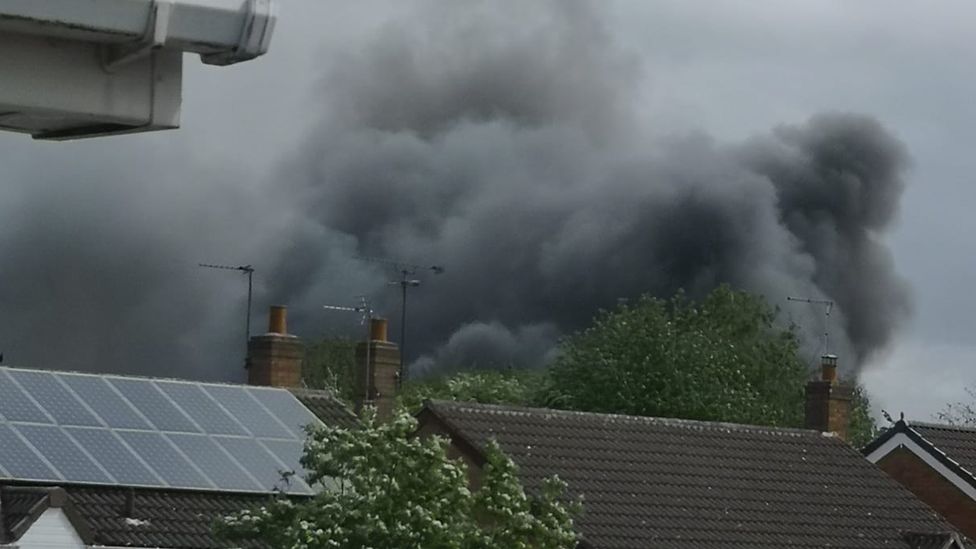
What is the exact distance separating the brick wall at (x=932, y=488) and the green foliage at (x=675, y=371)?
27635 millimetres

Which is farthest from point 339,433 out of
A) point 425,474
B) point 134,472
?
point 134,472

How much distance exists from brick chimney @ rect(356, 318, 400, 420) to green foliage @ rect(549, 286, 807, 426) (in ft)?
107

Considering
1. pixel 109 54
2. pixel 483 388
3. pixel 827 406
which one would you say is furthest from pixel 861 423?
pixel 109 54

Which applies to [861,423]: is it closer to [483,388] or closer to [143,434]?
[483,388]

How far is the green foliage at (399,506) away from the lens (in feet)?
85.1

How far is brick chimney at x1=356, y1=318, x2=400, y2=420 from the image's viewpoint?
45250 mm

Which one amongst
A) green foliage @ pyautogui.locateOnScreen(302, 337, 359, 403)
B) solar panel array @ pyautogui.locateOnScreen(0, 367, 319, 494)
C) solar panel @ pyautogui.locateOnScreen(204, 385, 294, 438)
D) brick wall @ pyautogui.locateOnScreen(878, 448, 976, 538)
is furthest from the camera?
green foliage @ pyautogui.locateOnScreen(302, 337, 359, 403)

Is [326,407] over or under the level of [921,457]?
under

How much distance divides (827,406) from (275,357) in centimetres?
1504

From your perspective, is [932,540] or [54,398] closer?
[54,398]

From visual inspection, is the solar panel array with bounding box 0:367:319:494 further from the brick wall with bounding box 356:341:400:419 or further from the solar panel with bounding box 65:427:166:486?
the brick wall with bounding box 356:341:400:419

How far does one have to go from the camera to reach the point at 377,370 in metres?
45.4

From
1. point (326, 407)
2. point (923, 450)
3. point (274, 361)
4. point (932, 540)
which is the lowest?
point (932, 540)

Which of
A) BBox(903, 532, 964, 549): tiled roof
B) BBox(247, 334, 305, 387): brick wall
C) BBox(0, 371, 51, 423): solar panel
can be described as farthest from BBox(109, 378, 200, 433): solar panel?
BBox(903, 532, 964, 549): tiled roof
